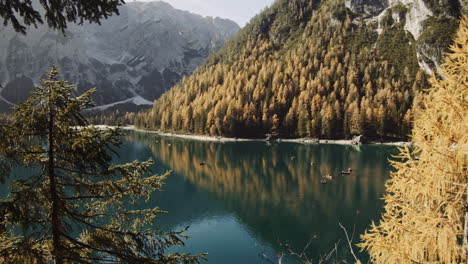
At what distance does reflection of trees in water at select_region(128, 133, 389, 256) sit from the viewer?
1444 inches

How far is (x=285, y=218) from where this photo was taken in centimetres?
3822

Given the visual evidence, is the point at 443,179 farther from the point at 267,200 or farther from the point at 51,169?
the point at 267,200

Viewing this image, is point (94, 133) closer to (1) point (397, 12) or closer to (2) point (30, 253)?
(2) point (30, 253)

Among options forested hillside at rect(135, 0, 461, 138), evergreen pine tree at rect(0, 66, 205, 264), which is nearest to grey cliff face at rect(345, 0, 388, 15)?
forested hillside at rect(135, 0, 461, 138)

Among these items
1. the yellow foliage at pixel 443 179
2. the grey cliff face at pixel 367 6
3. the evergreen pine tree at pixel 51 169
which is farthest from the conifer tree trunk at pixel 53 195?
the grey cliff face at pixel 367 6

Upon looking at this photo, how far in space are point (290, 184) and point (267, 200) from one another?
9.39m

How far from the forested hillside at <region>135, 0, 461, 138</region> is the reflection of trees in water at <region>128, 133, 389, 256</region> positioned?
24.0 metres

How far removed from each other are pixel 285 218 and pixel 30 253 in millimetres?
36882

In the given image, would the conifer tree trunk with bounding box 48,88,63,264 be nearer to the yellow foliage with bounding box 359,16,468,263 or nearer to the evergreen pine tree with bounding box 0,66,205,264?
the evergreen pine tree with bounding box 0,66,205,264

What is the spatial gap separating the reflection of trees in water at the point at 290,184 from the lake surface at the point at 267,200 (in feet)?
0.42

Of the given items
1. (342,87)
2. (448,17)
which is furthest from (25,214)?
(448,17)

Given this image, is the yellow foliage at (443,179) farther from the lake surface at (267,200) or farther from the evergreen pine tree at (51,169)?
the lake surface at (267,200)

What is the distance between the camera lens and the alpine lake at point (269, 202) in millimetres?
31172

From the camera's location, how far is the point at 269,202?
147 ft
